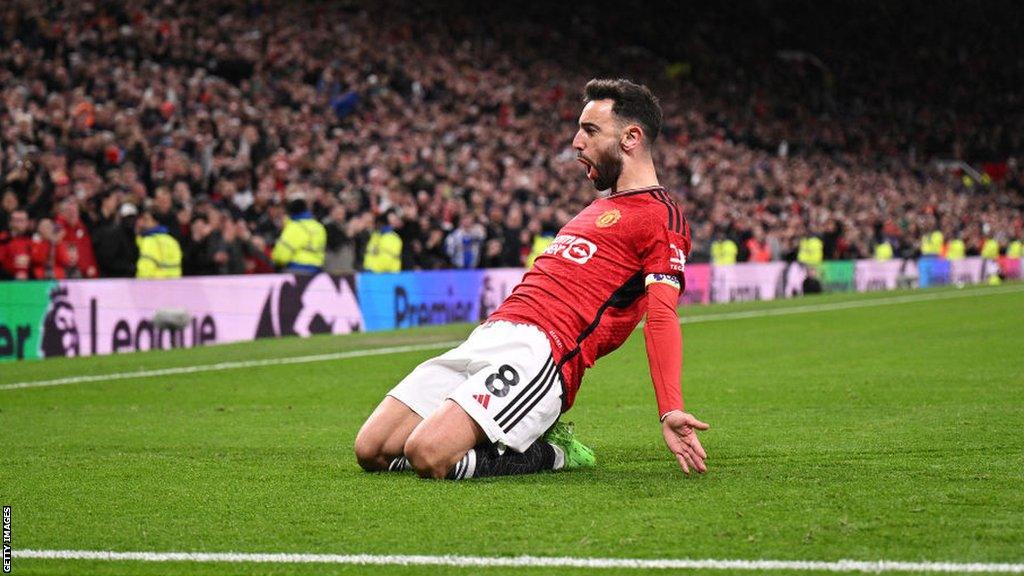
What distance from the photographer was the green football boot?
6.66 metres

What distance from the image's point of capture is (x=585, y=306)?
633 centimetres

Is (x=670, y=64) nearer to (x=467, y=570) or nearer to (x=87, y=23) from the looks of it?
(x=87, y=23)

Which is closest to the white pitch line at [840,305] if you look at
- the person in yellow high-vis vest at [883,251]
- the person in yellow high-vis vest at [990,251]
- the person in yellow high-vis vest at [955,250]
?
the person in yellow high-vis vest at [883,251]

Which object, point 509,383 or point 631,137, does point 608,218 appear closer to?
point 631,137

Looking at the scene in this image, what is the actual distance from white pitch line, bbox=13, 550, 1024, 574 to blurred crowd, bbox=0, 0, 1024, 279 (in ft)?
38.6

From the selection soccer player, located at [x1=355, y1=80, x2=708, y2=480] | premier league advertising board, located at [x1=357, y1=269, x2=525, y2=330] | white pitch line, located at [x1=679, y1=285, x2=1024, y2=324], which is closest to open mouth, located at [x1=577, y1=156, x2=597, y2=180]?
soccer player, located at [x1=355, y1=80, x2=708, y2=480]

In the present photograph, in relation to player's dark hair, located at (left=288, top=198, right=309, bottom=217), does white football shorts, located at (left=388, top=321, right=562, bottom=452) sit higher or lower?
lower

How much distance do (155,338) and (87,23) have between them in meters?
10.5

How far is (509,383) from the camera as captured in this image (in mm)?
6086

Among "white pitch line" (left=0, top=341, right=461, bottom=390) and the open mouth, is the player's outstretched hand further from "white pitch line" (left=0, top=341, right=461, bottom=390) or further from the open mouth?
"white pitch line" (left=0, top=341, right=461, bottom=390)

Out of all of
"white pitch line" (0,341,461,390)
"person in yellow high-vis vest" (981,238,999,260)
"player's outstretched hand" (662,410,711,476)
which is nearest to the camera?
"player's outstretched hand" (662,410,711,476)

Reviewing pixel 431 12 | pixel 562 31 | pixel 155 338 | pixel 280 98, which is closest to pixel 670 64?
pixel 562 31

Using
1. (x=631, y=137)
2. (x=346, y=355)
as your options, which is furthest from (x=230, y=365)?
(x=631, y=137)

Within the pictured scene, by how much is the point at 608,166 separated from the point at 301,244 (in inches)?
516
